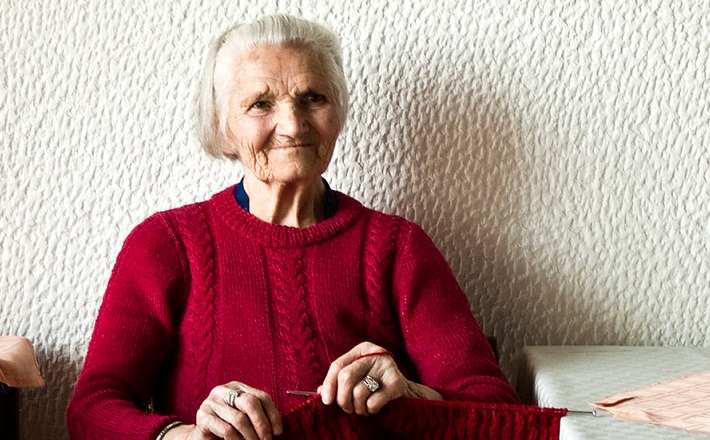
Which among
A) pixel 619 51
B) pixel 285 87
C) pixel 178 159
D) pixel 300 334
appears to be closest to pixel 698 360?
pixel 619 51

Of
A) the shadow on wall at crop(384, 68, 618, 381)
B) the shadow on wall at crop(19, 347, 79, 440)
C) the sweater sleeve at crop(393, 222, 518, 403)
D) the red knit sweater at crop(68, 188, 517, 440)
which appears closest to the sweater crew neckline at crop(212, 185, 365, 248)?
the red knit sweater at crop(68, 188, 517, 440)

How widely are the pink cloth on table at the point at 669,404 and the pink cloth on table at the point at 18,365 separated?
0.84m

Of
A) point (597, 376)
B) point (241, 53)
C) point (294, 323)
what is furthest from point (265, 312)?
point (597, 376)

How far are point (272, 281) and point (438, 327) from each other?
0.87ft

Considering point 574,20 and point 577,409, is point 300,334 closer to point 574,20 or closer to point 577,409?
point 577,409

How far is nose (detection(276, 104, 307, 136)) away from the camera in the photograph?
1.26 m

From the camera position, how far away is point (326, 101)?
1315 mm

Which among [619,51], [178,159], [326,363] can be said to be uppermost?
[619,51]

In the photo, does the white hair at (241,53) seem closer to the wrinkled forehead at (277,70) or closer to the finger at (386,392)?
the wrinkled forehead at (277,70)

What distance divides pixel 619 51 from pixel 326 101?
0.53m

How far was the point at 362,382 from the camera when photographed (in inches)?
42.4

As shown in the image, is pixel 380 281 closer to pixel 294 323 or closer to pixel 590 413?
pixel 294 323

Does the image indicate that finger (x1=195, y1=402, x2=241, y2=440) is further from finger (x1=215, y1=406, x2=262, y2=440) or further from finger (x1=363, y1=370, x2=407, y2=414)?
finger (x1=363, y1=370, x2=407, y2=414)

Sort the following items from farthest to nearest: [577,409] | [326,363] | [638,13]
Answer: [638,13]
[326,363]
[577,409]
